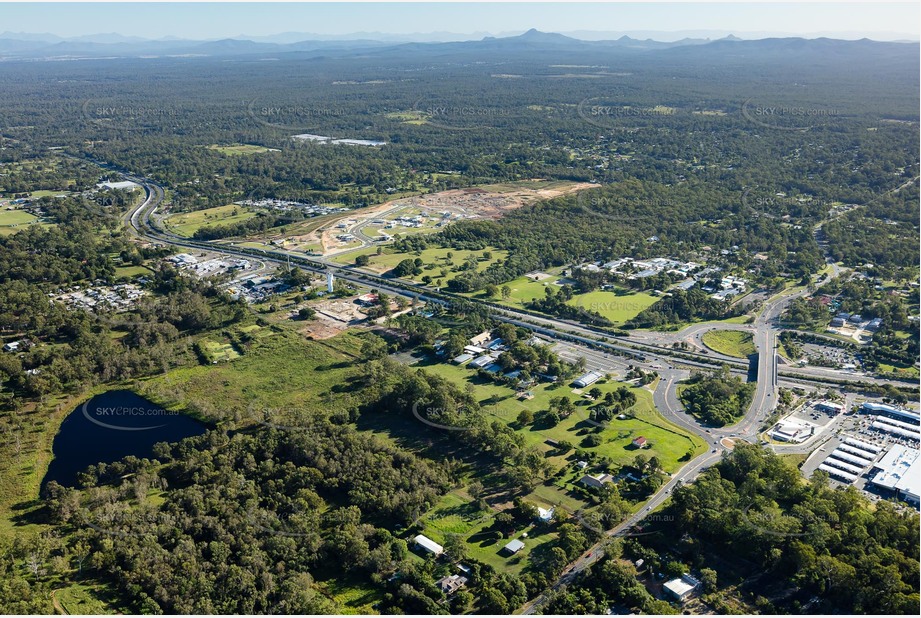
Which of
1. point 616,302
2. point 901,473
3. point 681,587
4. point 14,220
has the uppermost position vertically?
point 14,220

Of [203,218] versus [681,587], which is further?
[203,218]

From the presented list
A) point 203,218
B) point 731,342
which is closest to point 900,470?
point 731,342

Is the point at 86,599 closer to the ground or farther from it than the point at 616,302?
closer to the ground

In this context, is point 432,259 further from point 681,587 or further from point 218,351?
point 681,587

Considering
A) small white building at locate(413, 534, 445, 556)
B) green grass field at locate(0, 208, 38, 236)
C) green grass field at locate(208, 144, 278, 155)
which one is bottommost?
small white building at locate(413, 534, 445, 556)

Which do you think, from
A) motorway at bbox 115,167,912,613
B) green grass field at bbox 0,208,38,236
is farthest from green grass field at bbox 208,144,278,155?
motorway at bbox 115,167,912,613

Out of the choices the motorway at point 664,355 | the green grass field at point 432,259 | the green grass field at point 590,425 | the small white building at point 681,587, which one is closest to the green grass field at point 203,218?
the motorway at point 664,355

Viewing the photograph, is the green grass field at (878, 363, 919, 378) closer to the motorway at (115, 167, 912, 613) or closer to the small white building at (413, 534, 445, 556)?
the motorway at (115, 167, 912, 613)
